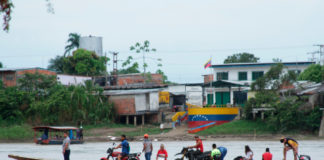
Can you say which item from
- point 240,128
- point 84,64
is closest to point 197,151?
point 240,128

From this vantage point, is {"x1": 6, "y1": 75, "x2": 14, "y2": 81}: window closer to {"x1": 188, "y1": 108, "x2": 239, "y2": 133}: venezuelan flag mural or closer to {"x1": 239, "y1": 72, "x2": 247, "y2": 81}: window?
{"x1": 188, "y1": 108, "x2": 239, "y2": 133}: venezuelan flag mural

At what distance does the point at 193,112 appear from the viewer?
45.8 metres

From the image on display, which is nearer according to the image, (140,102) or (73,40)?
(140,102)

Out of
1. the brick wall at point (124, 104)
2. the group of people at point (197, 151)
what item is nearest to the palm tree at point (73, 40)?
the brick wall at point (124, 104)

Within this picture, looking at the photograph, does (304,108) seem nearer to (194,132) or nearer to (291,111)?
(291,111)

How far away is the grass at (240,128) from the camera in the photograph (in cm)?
4334

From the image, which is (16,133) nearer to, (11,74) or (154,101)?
(11,74)

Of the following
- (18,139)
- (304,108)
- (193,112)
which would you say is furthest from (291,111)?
(18,139)

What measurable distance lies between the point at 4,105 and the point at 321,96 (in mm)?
31909

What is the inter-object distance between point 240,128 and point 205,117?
149 inches

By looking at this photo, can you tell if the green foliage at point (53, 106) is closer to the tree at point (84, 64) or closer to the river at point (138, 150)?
the river at point (138, 150)

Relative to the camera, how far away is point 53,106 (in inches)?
1900

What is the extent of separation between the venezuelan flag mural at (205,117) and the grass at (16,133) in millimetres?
16015

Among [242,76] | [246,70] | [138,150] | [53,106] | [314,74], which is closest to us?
[138,150]
